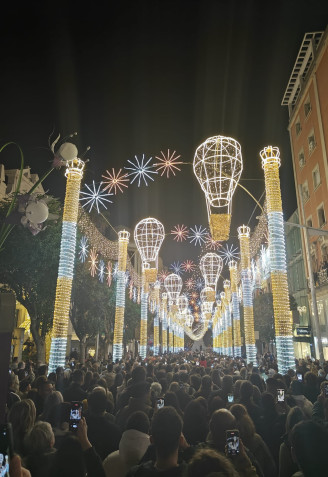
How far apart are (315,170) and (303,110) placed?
6.22 metres

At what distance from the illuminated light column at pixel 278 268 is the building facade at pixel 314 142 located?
447 inches

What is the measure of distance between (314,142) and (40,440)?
32432 millimetres

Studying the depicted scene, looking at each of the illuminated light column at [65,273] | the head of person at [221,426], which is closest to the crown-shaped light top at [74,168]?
the illuminated light column at [65,273]

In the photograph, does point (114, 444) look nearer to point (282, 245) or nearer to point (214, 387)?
point (214, 387)

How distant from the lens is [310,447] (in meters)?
3.75

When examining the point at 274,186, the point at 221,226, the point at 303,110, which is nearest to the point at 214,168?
the point at 221,226

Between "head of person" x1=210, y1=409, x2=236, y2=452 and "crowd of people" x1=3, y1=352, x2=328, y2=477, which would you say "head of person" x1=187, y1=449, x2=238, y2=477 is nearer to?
"crowd of people" x1=3, y1=352, x2=328, y2=477

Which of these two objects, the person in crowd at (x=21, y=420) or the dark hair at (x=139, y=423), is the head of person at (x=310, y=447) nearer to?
the dark hair at (x=139, y=423)

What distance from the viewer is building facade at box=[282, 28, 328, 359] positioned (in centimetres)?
2888

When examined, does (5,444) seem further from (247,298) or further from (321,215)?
(321,215)

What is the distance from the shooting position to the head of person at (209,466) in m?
2.75

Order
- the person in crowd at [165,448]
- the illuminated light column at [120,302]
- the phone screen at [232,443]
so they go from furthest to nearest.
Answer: the illuminated light column at [120,302], the phone screen at [232,443], the person in crowd at [165,448]

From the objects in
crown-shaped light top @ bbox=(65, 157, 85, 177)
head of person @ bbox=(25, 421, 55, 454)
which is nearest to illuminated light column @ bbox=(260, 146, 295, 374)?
crown-shaped light top @ bbox=(65, 157, 85, 177)

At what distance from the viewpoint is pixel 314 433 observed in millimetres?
3904
